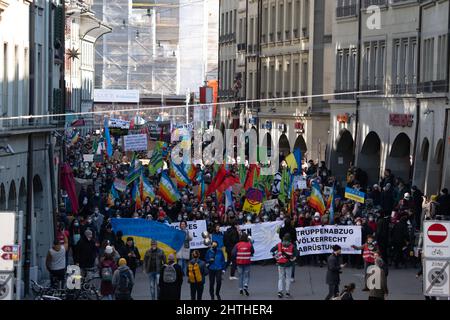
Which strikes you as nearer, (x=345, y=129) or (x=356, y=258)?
(x=356, y=258)

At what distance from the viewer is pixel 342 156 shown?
196 feet

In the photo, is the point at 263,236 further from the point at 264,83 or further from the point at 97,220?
the point at 264,83

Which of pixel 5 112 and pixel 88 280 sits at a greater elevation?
pixel 5 112

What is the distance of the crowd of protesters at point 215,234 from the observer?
27531 millimetres

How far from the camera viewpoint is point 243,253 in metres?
30.0

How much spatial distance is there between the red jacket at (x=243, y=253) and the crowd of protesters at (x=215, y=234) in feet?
0.08

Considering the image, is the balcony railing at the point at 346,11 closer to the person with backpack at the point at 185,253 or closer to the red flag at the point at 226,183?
the red flag at the point at 226,183

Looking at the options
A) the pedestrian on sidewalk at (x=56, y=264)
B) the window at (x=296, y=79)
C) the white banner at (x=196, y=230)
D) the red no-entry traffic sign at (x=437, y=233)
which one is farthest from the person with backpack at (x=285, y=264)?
the window at (x=296, y=79)

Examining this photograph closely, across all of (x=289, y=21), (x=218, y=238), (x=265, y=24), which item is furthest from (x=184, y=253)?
(x=265, y=24)

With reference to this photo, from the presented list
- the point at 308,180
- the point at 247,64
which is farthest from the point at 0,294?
the point at 247,64
